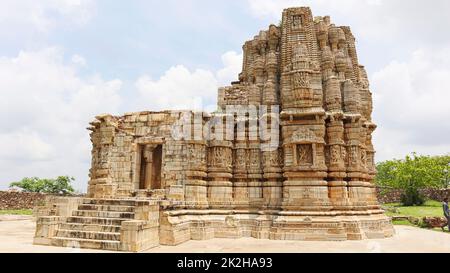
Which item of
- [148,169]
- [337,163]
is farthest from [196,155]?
[337,163]

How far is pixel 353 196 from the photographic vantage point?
14.2 m

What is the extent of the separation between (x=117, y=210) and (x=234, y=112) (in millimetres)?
6789

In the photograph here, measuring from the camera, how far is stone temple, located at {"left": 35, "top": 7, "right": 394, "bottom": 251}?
43.4 ft

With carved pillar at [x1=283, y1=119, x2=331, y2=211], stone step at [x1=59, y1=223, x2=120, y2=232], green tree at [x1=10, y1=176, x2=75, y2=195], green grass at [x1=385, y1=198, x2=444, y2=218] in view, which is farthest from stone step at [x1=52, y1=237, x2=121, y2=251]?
green tree at [x1=10, y1=176, x2=75, y2=195]

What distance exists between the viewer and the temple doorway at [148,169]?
1588 centimetres

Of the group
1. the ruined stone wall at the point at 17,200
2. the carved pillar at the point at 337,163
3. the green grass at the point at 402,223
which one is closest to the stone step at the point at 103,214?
the carved pillar at the point at 337,163

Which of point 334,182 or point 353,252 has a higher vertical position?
point 334,182

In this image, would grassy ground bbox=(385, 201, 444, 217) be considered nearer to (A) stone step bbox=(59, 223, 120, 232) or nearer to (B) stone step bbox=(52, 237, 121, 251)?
(A) stone step bbox=(59, 223, 120, 232)

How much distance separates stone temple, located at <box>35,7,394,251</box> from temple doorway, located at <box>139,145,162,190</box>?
0.16ft

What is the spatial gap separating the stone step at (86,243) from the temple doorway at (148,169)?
5436 mm

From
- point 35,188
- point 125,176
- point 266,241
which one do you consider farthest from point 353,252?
point 35,188

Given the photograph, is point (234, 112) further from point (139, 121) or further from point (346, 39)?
point (346, 39)

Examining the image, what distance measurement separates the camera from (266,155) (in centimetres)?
1483

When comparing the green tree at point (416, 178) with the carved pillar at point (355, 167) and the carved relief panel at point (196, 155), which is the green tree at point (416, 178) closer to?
the carved pillar at point (355, 167)
